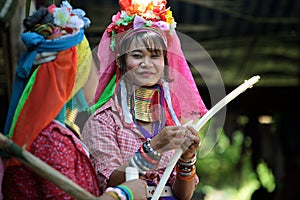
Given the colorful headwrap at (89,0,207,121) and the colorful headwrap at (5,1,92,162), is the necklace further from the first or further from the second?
the colorful headwrap at (5,1,92,162)

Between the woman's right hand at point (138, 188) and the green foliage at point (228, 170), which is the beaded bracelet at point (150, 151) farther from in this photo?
the green foliage at point (228, 170)

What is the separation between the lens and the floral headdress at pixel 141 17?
111 inches

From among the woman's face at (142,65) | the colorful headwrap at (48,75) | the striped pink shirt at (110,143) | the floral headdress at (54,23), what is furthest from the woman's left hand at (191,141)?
the floral headdress at (54,23)

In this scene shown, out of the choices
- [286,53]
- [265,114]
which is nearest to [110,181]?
[286,53]

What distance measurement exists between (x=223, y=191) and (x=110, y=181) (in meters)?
6.05

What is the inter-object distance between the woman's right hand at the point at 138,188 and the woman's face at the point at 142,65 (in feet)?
1.42

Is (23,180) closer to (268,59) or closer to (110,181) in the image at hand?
(110,181)

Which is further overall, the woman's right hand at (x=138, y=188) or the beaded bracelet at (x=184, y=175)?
the beaded bracelet at (x=184, y=175)

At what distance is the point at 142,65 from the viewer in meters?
2.77

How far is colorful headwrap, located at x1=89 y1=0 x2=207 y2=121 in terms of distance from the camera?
283 cm

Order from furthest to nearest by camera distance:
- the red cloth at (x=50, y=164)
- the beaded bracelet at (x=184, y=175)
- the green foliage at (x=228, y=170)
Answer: the green foliage at (x=228, y=170) < the beaded bracelet at (x=184, y=175) < the red cloth at (x=50, y=164)

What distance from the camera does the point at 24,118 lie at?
95.1 inches

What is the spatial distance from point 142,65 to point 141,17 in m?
0.19

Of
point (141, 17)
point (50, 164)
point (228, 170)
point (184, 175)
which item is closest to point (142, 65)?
point (141, 17)
